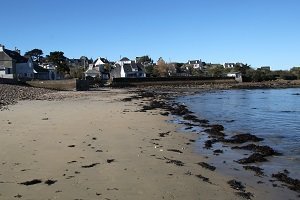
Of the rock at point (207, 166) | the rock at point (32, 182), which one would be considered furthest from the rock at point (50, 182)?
the rock at point (207, 166)

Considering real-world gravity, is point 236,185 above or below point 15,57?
below

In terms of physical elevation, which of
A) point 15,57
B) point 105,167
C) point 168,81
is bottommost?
point 105,167

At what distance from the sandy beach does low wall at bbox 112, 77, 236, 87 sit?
67.7 metres

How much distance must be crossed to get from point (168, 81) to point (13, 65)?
40.0 m

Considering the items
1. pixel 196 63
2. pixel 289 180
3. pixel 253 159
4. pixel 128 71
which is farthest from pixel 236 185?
pixel 196 63

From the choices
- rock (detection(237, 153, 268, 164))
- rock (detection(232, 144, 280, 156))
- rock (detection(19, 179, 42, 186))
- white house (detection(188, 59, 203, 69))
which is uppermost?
white house (detection(188, 59, 203, 69))

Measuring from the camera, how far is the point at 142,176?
812 centimetres

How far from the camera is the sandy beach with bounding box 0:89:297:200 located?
6.99m

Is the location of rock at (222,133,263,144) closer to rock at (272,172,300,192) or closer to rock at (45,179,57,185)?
rock at (272,172,300,192)

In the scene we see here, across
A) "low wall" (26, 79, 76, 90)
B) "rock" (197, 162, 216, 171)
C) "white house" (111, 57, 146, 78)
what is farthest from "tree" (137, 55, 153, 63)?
"rock" (197, 162, 216, 171)

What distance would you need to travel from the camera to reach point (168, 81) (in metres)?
95.3

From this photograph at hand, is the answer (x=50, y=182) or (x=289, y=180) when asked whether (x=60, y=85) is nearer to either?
(x=50, y=182)

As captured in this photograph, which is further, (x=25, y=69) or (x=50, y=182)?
(x=25, y=69)

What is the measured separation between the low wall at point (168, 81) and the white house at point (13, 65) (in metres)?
17.9
